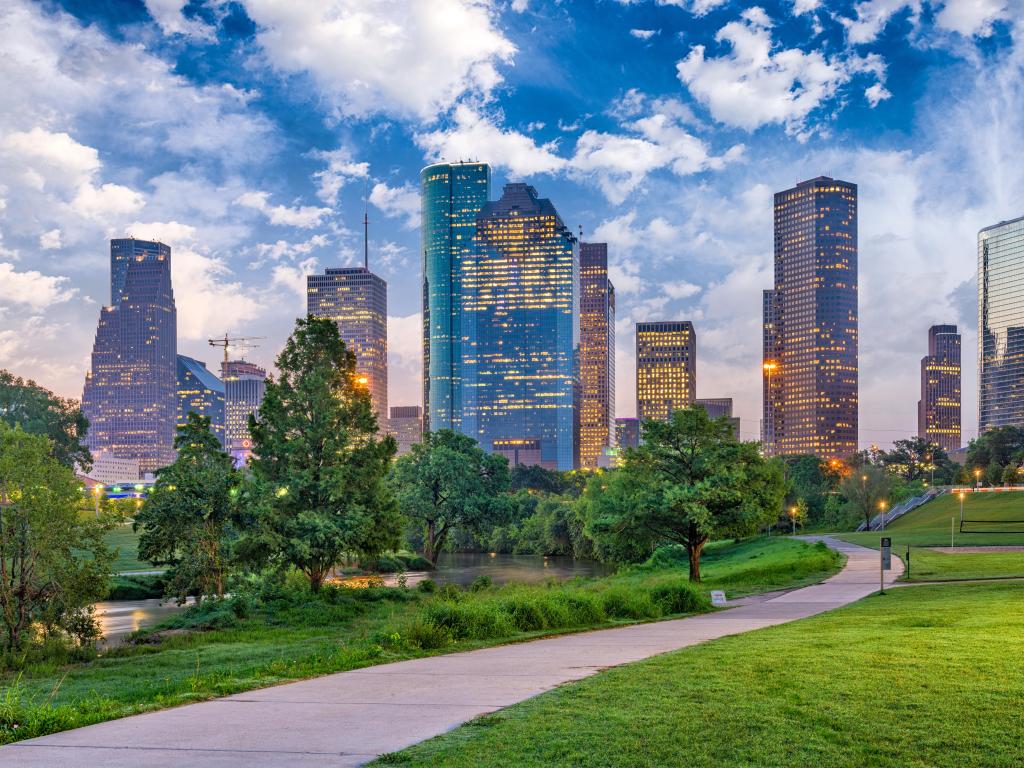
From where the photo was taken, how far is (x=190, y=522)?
107 ft

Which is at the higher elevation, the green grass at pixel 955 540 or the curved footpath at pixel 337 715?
the curved footpath at pixel 337 715

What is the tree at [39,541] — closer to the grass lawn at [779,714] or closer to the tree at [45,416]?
the grass lawn at [779,714]

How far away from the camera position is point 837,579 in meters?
37.1

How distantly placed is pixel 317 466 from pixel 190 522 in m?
7.26

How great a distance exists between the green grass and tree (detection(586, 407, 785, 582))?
8.02m

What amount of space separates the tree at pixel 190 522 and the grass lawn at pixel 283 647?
2.44 m

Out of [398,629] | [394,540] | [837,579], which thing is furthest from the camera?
[394,540]

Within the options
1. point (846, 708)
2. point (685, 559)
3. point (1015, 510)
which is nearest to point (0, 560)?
point (846, 708)

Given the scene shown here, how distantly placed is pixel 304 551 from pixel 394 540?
6.16m

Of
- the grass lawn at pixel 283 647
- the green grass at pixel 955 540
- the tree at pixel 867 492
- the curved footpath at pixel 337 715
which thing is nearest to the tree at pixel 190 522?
the grass lawn at pixel 283 647

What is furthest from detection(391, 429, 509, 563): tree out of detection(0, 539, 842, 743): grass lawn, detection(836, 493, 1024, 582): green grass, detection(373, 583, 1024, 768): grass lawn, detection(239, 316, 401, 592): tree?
detection(373, 583, 1024, 768): grass lawn

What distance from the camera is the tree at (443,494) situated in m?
67.0

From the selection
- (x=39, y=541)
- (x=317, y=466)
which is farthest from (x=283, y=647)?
(x=317, y=466)

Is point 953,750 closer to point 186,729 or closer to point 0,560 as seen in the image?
point 186,729
